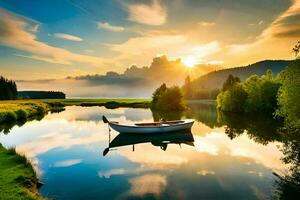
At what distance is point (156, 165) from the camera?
25.7 m

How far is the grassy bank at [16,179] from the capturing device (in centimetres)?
1497

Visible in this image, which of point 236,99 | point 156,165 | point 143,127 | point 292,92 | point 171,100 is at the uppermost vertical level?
point 292,92

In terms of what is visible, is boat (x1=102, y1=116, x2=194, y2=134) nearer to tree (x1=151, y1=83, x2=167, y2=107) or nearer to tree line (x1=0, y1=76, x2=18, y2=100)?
tree (x1=151, y1=83, x2=167, y2=107)

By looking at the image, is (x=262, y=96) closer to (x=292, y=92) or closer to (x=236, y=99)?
(x=236, y=99)

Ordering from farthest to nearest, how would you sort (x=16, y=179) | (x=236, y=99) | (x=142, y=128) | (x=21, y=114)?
(x=236, y=99) < (x=21, y=114) < (x=142, y=128) < (x=16, y=179)

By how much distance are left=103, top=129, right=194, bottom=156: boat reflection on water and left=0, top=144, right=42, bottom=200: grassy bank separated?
502 inches

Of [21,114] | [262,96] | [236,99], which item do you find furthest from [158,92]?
[21,114]

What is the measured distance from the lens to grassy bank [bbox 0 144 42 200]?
15.0 meters

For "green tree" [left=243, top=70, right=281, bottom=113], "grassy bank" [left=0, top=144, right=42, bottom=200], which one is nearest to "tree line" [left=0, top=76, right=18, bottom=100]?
"green tree" [left=243, top=70, right=281, bottom=113]

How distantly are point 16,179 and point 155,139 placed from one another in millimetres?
24067

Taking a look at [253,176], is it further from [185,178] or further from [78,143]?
[78,143]

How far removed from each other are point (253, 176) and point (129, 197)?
427 inches

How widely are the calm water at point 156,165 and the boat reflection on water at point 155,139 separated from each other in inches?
5.2

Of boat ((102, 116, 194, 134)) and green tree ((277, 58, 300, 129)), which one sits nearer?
green tree ((277, 58, 300, 129))
